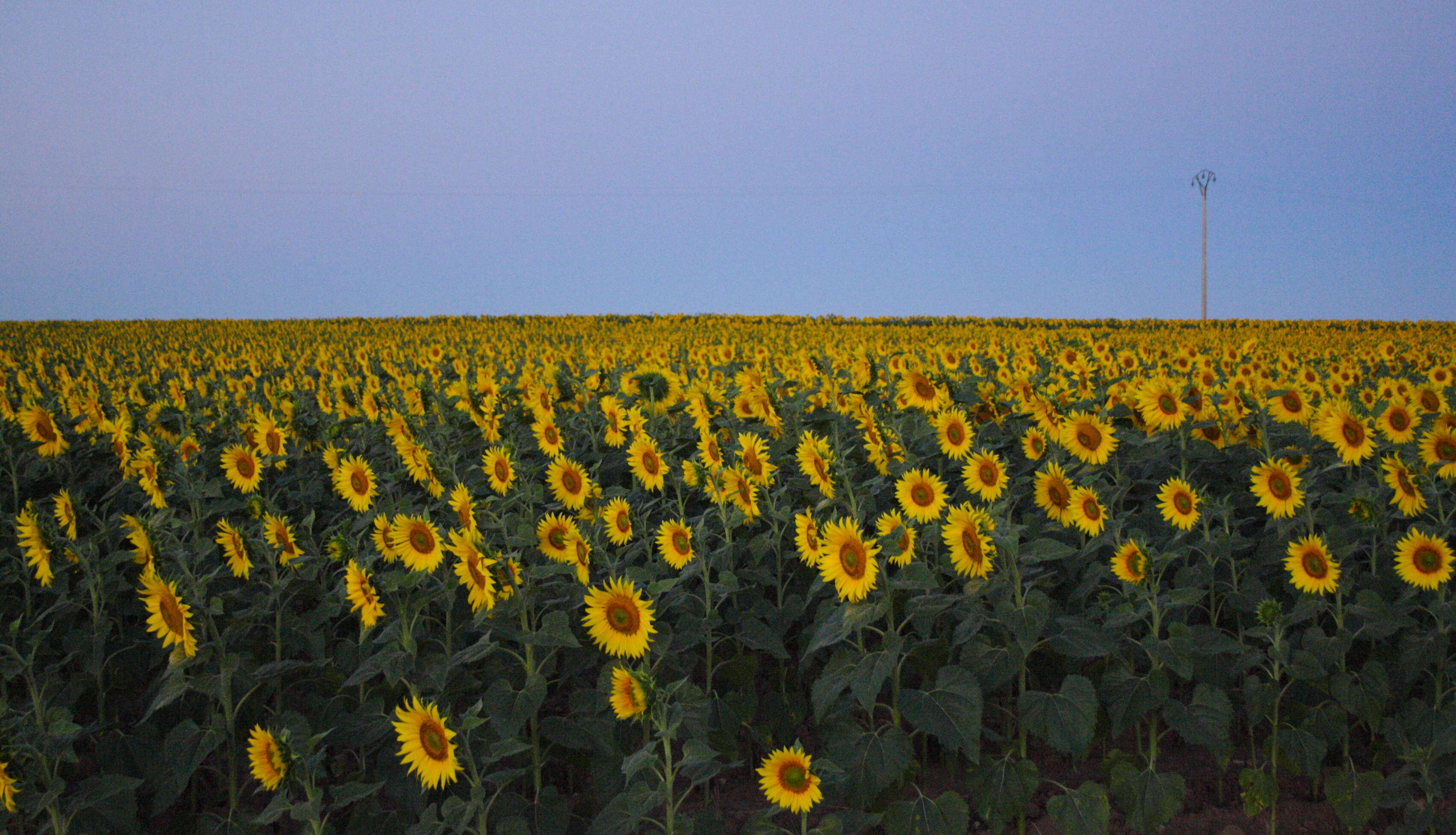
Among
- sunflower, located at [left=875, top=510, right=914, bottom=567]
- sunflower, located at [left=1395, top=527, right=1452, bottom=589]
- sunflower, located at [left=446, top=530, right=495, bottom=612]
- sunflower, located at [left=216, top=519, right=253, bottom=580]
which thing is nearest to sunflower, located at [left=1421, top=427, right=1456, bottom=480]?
sunflower, located at [left=1395, top=527, right=1452, bottom=589]

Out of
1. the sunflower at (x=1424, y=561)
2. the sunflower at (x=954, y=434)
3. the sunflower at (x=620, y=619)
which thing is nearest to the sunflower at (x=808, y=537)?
the sunflower at (x=620, y=619)

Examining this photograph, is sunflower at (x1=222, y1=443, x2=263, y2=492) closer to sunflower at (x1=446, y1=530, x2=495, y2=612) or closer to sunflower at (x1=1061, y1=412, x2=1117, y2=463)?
sunflower at (x1=446, y1=530, x2=495, y2=612)

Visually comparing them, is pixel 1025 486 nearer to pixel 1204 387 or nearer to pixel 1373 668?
pixel 1373 668

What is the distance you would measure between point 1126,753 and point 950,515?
1.35 m

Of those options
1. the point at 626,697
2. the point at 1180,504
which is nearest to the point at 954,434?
the point at 1180,504

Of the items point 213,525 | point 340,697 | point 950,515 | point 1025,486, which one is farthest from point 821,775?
point 213,525

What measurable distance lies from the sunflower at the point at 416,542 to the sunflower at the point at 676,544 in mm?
858

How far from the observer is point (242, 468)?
16.6 ft

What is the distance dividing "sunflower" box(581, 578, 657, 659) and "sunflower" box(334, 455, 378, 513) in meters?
1.70

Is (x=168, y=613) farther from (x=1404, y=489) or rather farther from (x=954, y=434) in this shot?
(x=1404, y=489)

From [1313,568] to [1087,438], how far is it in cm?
118

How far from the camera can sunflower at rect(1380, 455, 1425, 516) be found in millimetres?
4023

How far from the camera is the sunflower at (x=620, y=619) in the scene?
124 inches

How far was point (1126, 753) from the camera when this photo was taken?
3.71 metres
